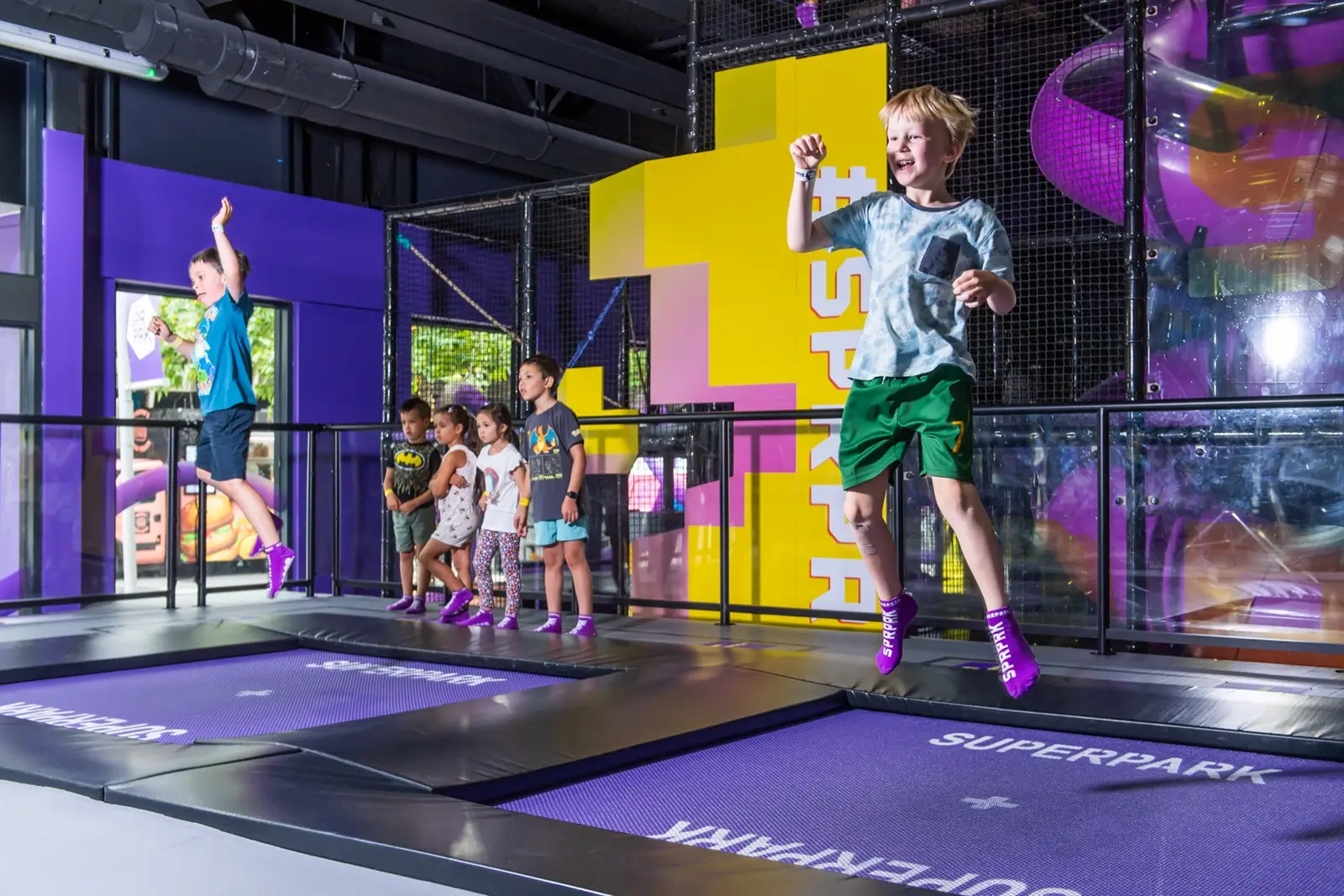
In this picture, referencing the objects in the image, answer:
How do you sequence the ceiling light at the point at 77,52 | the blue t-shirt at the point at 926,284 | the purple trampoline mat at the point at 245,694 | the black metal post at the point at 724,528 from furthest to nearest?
the ceiling light at the point at 77,52
the black metal post at the point at 724,528
the purple trampoline mat at the point at 245,694
the blue t-shirt at the point at 926,284

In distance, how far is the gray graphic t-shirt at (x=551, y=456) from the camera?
5000 millimetres

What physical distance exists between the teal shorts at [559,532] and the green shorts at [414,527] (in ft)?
4.42

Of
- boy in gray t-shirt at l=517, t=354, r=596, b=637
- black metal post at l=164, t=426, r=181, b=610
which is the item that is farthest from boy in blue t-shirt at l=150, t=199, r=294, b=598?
black metal post at l=164, t=426, r=181, b=610

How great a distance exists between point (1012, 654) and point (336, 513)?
5093 millimetres

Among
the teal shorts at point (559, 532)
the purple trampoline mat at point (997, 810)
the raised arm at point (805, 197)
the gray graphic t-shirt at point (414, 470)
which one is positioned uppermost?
the raised arm at point (805, 197)

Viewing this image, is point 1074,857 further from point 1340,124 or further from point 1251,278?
point 1340,124

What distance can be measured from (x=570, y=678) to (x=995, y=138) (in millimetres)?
3156

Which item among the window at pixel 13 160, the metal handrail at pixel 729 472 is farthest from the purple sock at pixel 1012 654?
the window at pixel 13 160

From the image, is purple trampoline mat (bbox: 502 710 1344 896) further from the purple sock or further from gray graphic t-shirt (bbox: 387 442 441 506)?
gray graphic t-shirt (bbox: 387 442 441 506)

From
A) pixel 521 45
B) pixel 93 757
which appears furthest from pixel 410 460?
pixel 93 757

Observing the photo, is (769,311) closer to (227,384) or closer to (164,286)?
(227,384)

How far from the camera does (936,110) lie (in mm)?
2746

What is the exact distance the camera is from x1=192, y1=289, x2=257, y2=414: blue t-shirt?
4.52 m

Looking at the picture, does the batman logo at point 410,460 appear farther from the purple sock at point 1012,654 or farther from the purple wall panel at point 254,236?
the purple sock at point 1012,654
